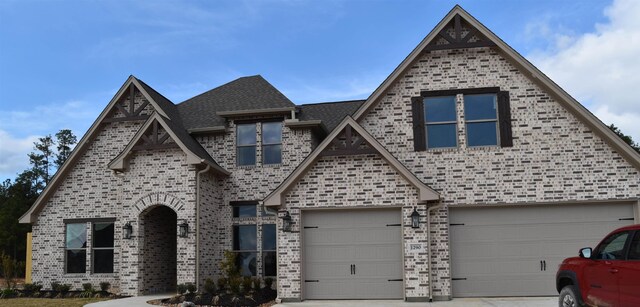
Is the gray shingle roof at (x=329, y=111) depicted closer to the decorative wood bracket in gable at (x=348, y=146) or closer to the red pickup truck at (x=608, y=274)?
the decorative wood bracket in gable at (x=348, y=146)

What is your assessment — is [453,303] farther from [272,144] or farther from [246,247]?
[272,144]

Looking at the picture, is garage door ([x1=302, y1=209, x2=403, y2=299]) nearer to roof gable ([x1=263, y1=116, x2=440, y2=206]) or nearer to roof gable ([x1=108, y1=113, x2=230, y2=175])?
roof gable ([x1=263, y1=116, x2=440, y2=206])

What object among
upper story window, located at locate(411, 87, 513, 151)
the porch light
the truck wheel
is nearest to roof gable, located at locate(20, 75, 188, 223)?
upper story window, located at locate(411, 87, 513, 151)

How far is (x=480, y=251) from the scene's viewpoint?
634 inches

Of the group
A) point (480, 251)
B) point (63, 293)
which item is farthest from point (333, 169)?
point (63, 293)

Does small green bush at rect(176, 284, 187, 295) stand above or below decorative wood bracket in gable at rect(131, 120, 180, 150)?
below

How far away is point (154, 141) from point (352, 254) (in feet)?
22.7

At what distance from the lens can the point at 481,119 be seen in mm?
16719

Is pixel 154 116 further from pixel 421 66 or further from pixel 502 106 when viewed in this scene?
pixel 502 106

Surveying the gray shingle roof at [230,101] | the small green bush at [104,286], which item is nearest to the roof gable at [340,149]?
the gray shingle roof at [230,101]

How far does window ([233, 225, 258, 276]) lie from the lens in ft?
64.7

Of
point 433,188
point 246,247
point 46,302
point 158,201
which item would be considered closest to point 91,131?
point 158,201

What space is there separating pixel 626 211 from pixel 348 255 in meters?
7.35

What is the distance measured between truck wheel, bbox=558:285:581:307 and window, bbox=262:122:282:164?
430 inches
